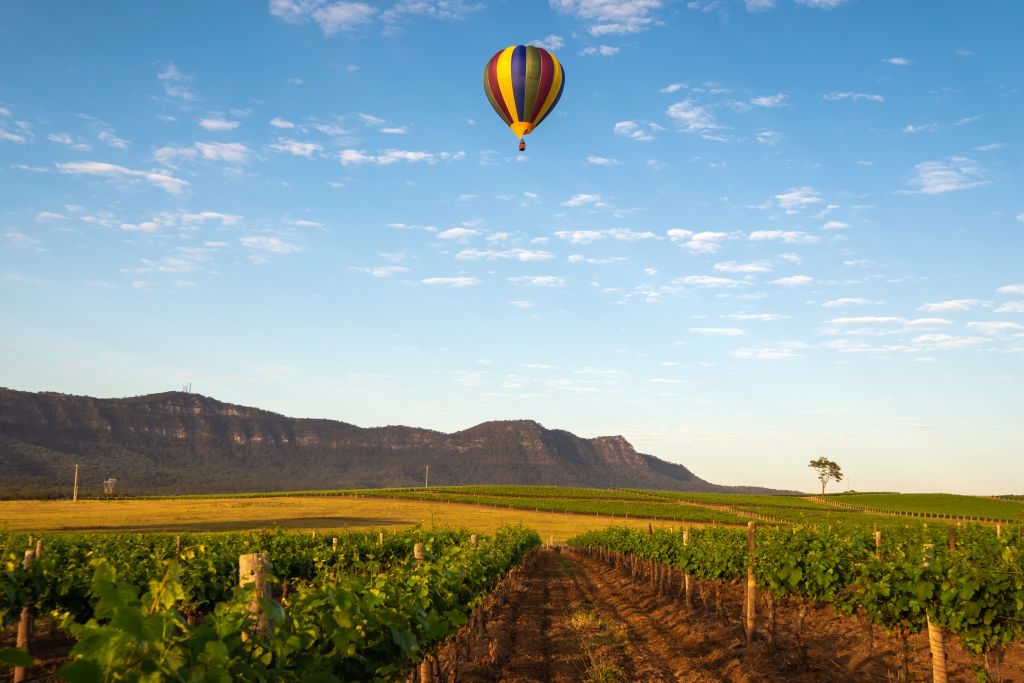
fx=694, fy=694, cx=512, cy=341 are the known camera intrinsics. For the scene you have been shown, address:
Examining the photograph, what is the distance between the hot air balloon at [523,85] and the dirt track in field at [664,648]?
18678mm

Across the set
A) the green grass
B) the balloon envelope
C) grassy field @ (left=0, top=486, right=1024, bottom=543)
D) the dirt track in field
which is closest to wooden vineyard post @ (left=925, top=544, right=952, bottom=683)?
the dirt track in field

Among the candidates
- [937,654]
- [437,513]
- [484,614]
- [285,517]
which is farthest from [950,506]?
[937,654]

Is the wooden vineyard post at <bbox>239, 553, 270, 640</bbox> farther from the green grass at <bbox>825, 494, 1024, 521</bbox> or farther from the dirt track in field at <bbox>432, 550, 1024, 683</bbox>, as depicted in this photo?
the green grass at <bbox>825, 494, 1024, 521</bbox>

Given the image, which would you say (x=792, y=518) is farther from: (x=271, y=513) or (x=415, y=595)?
(x=415, y=595)

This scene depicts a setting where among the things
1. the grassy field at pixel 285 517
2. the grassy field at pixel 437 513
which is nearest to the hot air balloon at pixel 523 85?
the grassy field at pixel 437 513

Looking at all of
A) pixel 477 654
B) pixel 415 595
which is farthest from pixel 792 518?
pixel 415 595

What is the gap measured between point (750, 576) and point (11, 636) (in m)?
17.5

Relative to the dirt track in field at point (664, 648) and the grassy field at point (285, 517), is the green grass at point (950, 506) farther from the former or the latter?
the dirt track in field at point (664, 648)

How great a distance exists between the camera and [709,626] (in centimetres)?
1683

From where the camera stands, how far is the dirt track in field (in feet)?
40.3

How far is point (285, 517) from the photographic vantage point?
2867 inches

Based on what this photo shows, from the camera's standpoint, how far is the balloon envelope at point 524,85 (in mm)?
28875

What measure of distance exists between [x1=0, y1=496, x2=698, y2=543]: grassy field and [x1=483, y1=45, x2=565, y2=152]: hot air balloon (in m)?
33.8

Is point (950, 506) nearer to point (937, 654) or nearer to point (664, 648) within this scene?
point (664, 648)
